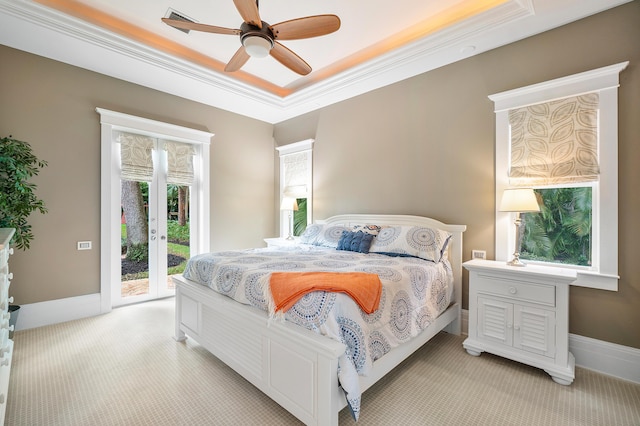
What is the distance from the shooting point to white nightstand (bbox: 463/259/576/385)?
2.21 m

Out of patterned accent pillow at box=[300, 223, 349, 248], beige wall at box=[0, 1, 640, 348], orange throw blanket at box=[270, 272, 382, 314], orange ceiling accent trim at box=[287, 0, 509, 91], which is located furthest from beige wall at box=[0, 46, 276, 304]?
orange throw blanket at box=[270, 272, 382, 314]

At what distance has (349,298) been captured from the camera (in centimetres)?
173

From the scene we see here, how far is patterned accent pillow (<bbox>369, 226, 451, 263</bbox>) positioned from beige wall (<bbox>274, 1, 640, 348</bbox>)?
42 cm

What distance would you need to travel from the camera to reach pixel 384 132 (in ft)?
12.8

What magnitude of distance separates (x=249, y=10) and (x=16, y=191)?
280 centimetres

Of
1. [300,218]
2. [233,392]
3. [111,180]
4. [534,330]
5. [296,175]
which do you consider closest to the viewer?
[233,392]

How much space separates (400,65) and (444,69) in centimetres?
51

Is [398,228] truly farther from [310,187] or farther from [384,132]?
[310,187]

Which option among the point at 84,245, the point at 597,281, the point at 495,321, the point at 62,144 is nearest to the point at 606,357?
the point at 597,281

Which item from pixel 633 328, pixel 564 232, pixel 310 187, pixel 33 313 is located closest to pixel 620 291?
pixel 633 328

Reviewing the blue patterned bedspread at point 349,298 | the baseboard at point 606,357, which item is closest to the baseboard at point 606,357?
the baseboard at point 606,357

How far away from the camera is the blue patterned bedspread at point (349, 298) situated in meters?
1.65

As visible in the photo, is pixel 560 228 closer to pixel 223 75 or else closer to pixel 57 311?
pixel 223 75

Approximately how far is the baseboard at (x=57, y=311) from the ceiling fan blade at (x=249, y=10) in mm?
3604
